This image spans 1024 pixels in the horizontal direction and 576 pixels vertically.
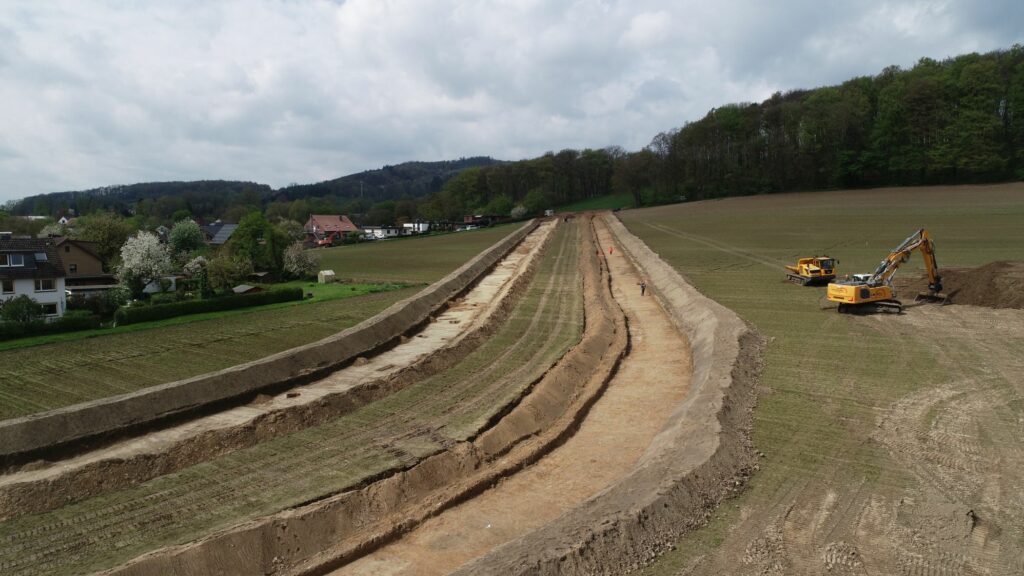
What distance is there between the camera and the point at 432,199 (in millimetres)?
147375

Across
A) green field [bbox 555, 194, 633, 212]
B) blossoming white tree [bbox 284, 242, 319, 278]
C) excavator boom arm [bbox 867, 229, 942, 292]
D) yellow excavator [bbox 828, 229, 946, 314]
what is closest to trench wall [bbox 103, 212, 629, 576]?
yellow excavator [bbox 828, 229, 946, 314]

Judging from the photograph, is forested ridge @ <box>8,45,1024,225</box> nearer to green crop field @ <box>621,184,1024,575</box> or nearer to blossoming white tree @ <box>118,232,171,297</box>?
green crop field @ <box>621,184,1024,575</box>

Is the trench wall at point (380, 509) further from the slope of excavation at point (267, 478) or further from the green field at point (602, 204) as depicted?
the green field at point (602, 204)

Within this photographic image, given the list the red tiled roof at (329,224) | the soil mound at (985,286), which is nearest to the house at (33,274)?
the soil mound at (985,286)

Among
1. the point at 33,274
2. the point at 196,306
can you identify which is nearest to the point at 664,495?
the point at 196,306

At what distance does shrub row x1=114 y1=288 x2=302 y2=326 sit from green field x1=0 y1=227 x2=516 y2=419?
1231mm

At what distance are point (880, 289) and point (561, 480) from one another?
17.3 m

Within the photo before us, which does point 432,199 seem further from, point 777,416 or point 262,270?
point 777,416

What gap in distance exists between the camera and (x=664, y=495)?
26.6 feet

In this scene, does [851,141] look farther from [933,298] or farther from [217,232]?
[217,232]

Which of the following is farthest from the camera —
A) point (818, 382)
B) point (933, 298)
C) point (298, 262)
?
point (298, 262)

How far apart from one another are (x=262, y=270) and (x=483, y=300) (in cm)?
3156

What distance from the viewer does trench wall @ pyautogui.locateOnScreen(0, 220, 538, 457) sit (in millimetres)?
10773

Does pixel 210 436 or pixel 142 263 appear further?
pixel 142 263
